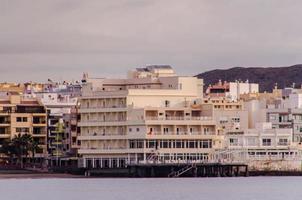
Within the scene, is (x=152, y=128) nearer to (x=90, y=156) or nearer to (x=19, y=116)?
(x=90, y=156)

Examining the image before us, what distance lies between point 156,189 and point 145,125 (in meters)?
29.1

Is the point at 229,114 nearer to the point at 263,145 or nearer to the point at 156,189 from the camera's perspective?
the point at 263,145

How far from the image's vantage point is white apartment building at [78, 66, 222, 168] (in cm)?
12875

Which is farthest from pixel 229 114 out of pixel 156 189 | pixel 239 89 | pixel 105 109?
pixel 156 189

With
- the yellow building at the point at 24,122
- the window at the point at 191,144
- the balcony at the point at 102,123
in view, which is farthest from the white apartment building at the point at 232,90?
the balcony at the point at 102,123

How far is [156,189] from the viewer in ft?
326

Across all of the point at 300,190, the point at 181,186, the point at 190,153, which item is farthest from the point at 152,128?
the point at 300,190

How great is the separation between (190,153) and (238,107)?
50.2 ft

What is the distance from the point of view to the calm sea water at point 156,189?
89.8 m

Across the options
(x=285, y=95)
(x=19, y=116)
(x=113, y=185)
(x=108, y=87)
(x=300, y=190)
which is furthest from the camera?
(x=285, y=95)

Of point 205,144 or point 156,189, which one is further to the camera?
point 205,144

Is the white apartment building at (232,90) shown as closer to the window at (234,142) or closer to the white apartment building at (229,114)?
the white apartment building at (229,114)

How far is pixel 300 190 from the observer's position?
98.8 m

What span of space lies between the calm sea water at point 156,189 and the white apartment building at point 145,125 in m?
7.88
